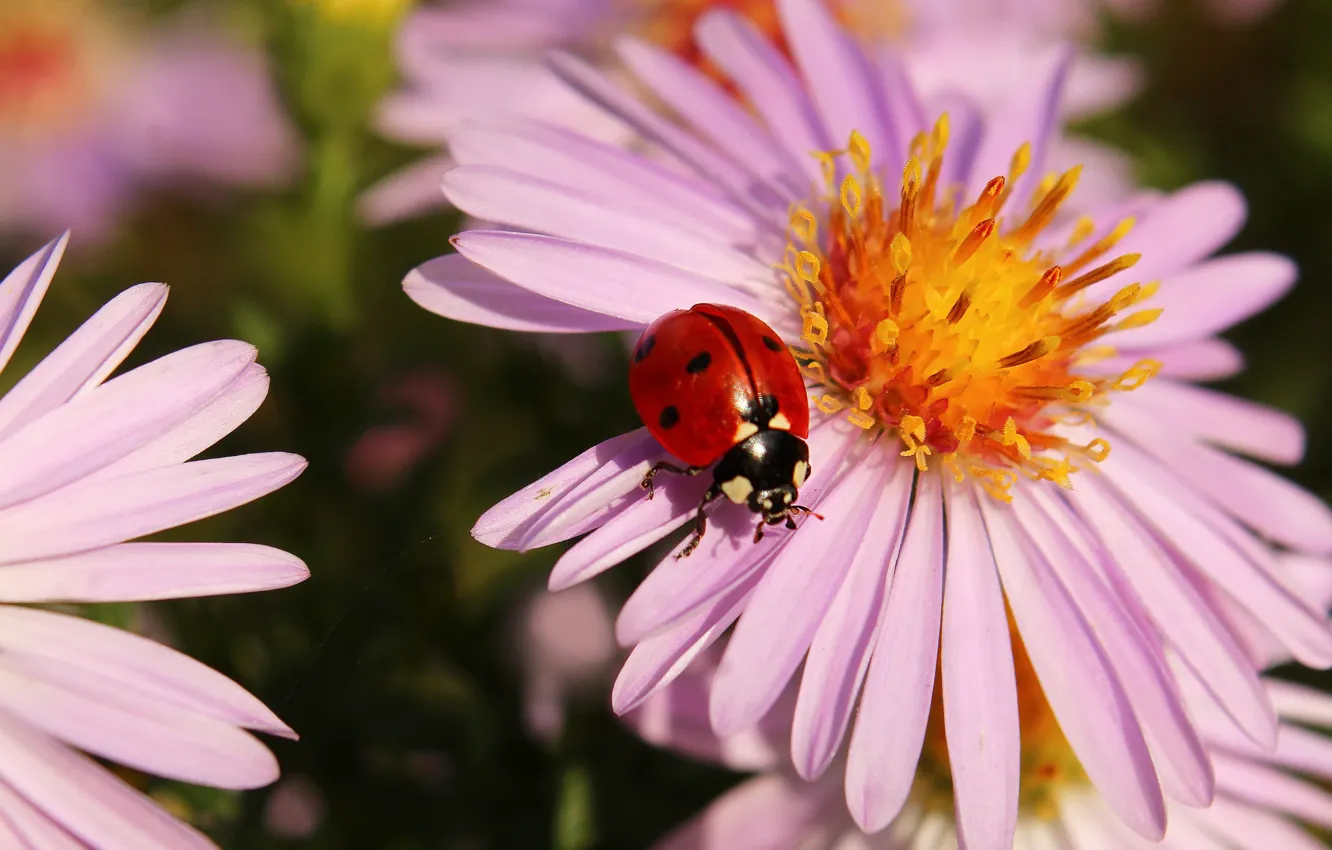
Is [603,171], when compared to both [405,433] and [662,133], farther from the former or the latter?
[405,433]

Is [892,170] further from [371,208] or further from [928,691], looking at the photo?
[371,208]

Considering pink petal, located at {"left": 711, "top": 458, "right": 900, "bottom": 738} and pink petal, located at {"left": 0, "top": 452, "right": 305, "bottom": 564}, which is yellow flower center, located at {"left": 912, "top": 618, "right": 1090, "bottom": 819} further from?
pink petal, located at {"left": 0, "top": 452, "right": 305, "bottom": 564}

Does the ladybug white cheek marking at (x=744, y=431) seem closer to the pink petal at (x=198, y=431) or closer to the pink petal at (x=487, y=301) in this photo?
the pink petal at (x=487, y=301)

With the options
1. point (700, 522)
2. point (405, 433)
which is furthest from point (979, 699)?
point (405, 433)

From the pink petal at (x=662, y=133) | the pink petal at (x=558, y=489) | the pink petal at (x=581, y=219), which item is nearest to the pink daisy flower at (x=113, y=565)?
the pink petal at (x=558, y=489)

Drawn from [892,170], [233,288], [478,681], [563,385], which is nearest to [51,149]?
[233,288]

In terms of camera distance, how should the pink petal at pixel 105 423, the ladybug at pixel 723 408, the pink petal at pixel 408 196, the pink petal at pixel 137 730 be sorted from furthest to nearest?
the pink petal at pixel 408 196
the ladybug at pixel 723 408
the pink petal at pixel 105 423
the pink petal at pixel 137 730
